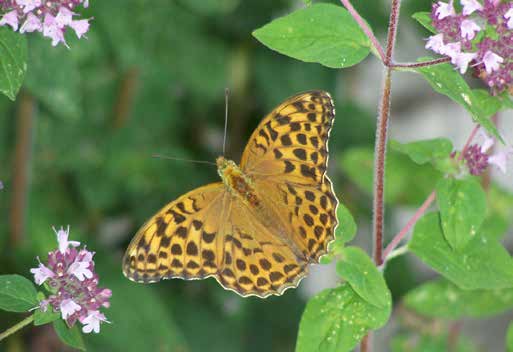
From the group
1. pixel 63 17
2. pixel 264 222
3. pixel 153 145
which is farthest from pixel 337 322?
pixel 153 145

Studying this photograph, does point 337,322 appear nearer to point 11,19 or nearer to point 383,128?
point 383,128

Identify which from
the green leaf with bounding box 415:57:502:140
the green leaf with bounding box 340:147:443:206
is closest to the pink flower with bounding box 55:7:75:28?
the green leaf with bounding box 415:57:502:140

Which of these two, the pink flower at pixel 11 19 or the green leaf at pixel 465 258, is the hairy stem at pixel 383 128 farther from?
the pink flower at pixel 11 19

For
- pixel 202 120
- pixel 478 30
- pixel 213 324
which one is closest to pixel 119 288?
pixel 213 324

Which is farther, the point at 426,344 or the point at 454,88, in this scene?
the point at 426,344

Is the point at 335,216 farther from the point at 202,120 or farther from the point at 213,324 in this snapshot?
the point at 202,120

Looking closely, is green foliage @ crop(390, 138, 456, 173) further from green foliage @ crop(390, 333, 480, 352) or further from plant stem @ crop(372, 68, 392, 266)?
green foliage @ crop(390, 333, 480, 352)
